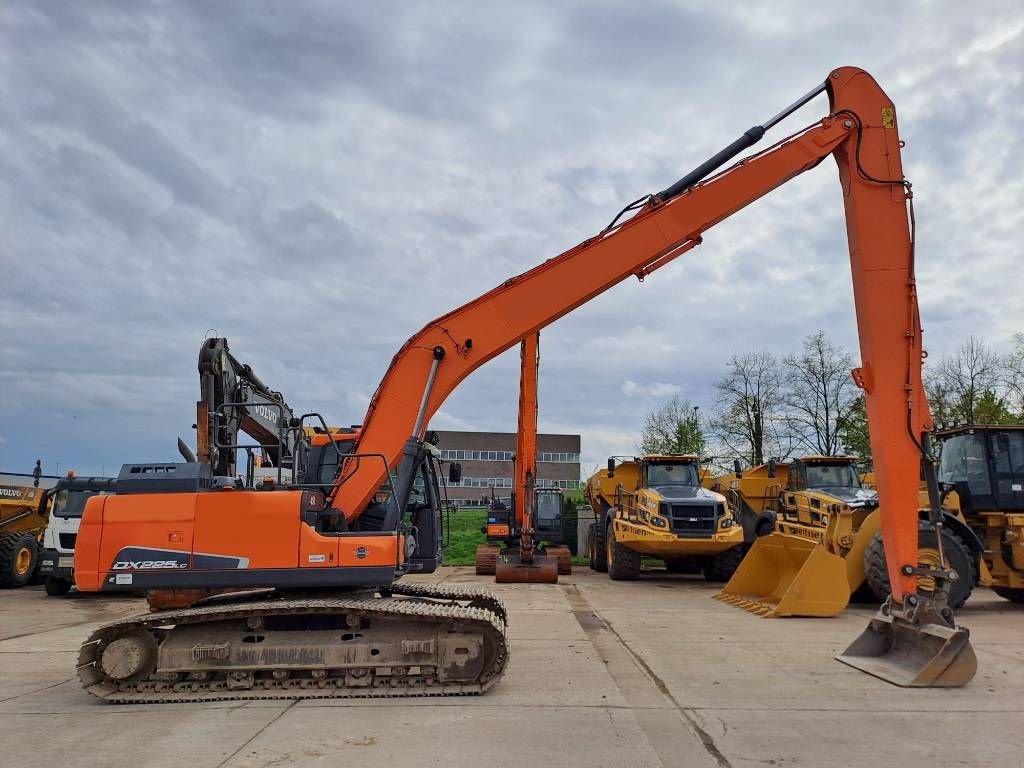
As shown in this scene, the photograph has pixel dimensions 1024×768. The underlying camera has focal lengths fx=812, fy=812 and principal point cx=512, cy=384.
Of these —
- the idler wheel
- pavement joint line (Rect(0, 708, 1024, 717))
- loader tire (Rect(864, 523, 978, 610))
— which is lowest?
pavement joint line (Rect(0, 708, 1024, 717))

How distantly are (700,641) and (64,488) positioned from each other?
13261 mm

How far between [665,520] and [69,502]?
12441 millimetres

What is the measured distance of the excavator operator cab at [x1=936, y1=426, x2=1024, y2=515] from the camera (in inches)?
514

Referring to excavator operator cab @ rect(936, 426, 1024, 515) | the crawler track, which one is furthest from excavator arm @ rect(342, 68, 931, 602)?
excavator operator cab @ rect(936, 426, 1024, 515)

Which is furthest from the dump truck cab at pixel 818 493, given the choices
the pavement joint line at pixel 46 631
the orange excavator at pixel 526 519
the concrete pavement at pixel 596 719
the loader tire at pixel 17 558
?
the loader tire at pixel 17 558

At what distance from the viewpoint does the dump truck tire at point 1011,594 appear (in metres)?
13.8

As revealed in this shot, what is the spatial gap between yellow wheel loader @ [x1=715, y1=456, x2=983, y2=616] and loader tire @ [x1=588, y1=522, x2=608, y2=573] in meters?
4.01

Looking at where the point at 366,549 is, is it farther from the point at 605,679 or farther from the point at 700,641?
the point at 700,641

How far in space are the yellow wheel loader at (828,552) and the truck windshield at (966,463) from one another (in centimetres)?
121

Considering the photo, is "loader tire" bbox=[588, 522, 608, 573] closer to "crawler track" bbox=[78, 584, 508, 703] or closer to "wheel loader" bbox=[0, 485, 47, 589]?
"wheel loader" bbox=[0, 485, 47, 589]

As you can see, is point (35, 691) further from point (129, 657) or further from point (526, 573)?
point (526, 573)

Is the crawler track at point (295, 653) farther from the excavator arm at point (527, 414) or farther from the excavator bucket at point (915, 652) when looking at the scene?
the excavator arm at point (527, 414)

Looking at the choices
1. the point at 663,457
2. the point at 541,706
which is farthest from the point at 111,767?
the point at 663,457

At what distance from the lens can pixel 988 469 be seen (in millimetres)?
13250
